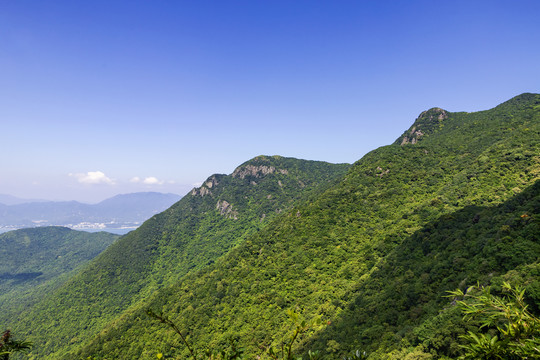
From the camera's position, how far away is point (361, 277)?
62000 mm

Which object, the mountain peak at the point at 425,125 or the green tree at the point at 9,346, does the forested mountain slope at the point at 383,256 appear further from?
the mountain peak at the point at 425,125

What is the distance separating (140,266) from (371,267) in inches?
5657

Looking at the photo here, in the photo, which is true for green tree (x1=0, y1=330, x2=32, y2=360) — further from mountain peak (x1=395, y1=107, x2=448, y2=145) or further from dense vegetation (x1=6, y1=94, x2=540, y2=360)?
mountain peak (x1=395, y1=107, x2=448, y2=145)

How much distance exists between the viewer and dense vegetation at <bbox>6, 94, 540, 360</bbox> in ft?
126

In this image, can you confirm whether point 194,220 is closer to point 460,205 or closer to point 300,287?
point 300,287

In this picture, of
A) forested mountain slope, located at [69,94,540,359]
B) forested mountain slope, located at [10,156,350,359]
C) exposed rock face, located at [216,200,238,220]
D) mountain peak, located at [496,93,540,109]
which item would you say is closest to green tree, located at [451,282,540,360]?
forested mountain slope, located at [69,94,540,359]

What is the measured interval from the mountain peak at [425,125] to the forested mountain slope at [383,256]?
19.8m

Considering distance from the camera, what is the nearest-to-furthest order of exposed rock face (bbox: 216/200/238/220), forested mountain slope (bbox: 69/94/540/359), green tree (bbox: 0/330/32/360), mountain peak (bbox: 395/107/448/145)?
green tree (bbox: 0/330/32/360), forested mountain slope (bbox: 69/94/540/359), mountain peak (bbox: 395/107/448/145), exposed rock face (bbox: 216/200/238/220)

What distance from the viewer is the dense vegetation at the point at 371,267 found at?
1516 inches

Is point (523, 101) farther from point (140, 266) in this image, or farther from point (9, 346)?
point (140, 266)

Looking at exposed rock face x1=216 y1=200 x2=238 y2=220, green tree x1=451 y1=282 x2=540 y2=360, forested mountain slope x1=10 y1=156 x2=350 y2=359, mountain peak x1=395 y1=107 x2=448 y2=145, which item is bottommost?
forested mountain slope x1=10 y1=156 x2=350 y2=359

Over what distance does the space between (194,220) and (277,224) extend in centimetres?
10672

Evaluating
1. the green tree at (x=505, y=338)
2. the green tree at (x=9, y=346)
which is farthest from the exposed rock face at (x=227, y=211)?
the green tree at (x=505, y=338)

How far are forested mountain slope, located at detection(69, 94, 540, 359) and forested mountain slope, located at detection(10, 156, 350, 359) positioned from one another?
1853 inches
